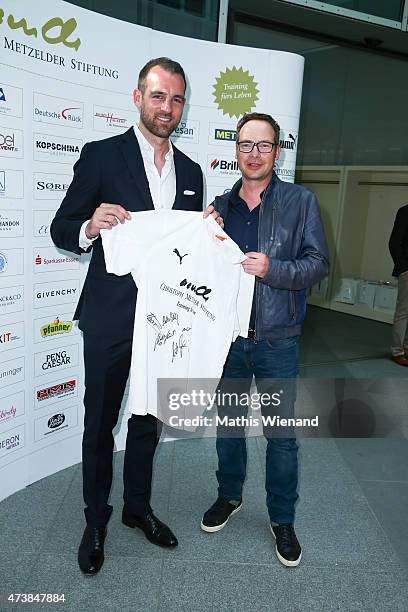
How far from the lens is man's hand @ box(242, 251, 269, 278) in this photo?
2.01 metres

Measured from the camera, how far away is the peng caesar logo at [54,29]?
235 cm

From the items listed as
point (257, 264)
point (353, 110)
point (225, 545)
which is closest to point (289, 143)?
point (257, 264)

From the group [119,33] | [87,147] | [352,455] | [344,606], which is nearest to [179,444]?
[352,455]

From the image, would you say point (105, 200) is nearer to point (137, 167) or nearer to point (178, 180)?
point (137, 167)

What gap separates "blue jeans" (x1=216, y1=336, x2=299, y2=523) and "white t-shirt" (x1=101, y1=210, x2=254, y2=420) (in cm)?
19

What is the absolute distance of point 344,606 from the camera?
2.11m

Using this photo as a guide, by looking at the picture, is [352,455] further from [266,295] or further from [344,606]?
[266,295]

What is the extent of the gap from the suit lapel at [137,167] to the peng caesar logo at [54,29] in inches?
32.7

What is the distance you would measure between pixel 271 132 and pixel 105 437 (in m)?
1.44

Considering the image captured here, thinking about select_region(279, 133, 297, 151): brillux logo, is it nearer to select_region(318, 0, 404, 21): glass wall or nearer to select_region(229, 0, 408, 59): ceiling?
select_region(229, 0, 408, 59): ceiling

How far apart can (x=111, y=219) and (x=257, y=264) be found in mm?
574

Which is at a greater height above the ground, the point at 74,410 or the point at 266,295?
the point at 266,295

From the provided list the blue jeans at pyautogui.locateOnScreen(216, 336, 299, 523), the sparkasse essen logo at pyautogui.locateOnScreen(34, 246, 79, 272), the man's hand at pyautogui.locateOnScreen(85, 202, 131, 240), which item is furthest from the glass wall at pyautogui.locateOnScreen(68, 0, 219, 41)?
the blue jeans at pyautogui.locateOnScreen(216, 336, 299, 523)

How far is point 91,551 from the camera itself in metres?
2.24
